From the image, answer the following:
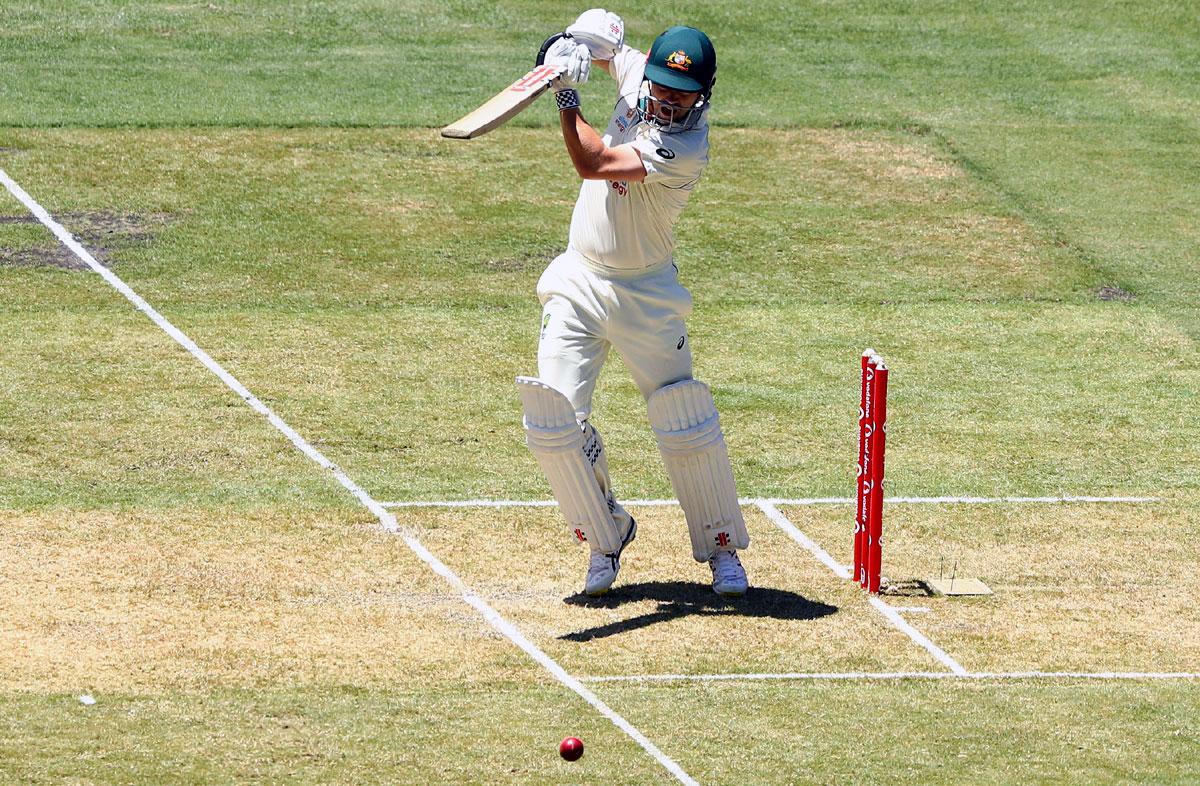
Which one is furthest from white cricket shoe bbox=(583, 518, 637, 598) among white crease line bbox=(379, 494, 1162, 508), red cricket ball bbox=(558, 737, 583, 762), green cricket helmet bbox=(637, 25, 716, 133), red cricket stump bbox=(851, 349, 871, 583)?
green cricket helmet bbox=(637, 25, 716, 133)

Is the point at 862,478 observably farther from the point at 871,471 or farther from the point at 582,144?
the point at 582,144

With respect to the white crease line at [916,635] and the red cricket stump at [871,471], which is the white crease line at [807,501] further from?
the white crease line at [916,635]

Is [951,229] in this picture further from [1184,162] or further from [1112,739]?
[1112,739]

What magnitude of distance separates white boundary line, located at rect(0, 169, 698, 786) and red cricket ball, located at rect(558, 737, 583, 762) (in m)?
0.30

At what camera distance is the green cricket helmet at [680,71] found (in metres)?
8.27

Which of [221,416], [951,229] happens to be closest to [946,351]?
[951,229]

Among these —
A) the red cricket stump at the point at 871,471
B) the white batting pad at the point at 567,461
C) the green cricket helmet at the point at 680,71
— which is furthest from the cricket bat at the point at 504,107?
the red cricket stump at the point at 871,471

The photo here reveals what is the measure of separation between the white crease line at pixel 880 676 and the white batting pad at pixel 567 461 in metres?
0.98

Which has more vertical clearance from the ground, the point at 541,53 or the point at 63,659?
the point at 541,53

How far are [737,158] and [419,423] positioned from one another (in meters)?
6.56

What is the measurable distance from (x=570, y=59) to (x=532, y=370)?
458cm

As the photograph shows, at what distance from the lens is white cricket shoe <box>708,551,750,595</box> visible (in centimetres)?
885

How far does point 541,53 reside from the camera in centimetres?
828

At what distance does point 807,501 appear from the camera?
33.9ft
